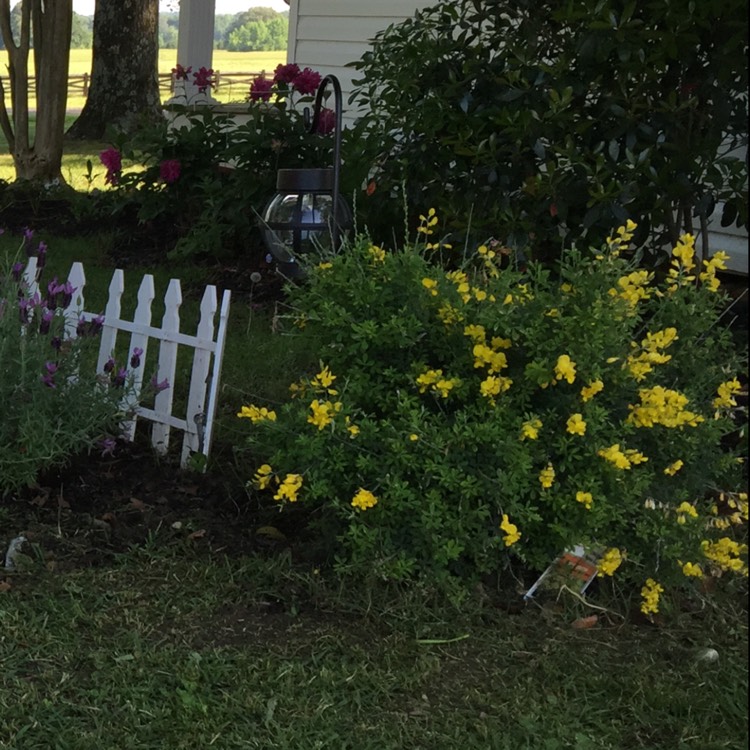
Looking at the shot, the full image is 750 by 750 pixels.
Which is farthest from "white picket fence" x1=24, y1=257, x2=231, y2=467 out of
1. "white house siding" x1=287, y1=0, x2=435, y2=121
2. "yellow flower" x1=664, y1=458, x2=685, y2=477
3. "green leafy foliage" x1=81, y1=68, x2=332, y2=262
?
"white house siding" x1=287, y1=0, x2=435, y2=121

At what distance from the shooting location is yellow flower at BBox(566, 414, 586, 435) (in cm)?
301

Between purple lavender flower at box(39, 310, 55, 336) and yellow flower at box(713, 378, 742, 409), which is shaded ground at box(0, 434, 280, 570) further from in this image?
yellow flower at box(713, 378, 742, 409)

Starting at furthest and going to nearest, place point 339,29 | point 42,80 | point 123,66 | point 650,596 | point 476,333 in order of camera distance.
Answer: point 123,66
point 42,80
point 339,29
point 476,333
point 650,596

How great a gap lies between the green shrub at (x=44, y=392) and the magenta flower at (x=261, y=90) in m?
4.22

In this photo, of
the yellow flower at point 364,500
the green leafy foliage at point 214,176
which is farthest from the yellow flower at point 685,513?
the green leafy foliage at point 214,176

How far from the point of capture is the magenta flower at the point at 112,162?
819 centimetres

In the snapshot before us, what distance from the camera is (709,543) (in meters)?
3.15

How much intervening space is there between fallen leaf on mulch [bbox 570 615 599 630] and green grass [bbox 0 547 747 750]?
0.03 metres

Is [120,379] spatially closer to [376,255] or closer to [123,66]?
[376,255]

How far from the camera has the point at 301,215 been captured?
446 cm

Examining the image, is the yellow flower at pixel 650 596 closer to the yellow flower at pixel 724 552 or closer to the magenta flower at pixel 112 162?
the yellow flower at pixel 724 552

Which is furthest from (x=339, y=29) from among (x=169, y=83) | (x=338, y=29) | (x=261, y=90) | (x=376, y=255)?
(x=169, y=83)

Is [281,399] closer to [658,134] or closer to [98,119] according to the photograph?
[658,134]

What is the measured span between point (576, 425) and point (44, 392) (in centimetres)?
179
